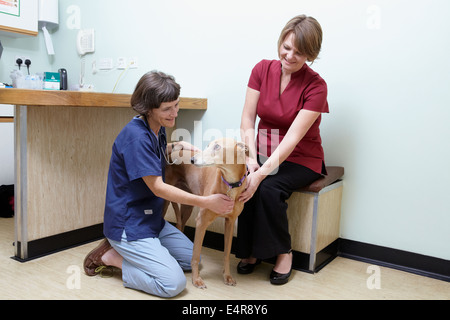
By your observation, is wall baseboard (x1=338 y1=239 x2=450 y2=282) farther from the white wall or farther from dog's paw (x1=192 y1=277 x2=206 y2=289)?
dog's paw (x1=192 y1=277 x2=206 y2=289)

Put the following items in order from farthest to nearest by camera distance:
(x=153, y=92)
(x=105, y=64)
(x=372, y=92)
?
(x=105, y=64), (x=372, y=92), (x=153, y=92)

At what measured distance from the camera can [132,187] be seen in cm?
170

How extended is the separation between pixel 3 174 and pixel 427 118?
9.95 ft

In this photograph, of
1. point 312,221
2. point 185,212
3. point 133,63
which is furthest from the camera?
point 133,63

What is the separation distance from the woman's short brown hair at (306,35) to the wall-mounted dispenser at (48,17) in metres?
2.74

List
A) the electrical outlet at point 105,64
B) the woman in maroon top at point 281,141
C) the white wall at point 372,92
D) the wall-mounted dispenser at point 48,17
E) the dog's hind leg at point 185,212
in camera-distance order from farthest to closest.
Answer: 1. the wall-mounted dispenser at point 48,17
2. the electrical outlet at point 105,64
3. the dog's hind leg at point 185,212
4. the white wall at point 372,92
5. the woman in maroon top at point 281,141

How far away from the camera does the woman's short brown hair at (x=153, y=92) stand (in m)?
1.61

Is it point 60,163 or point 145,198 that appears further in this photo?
Answer: point 60,163

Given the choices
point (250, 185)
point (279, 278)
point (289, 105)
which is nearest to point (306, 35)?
point (289, 105)

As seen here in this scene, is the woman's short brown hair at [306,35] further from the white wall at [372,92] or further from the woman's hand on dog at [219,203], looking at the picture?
the woman's hand on dog at [219,203]

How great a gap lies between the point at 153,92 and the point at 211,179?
464mm

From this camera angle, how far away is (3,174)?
3.15 m

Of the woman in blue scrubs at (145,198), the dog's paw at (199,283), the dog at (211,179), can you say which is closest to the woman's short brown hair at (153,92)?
the woman in blue scrubs at (145,198)

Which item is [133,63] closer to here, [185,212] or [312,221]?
[185,212]
